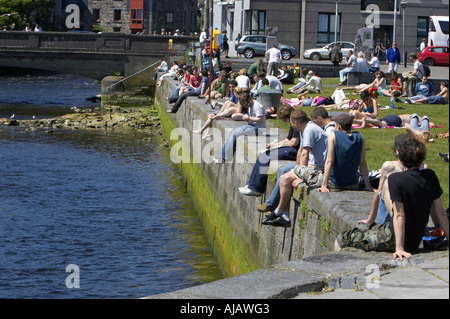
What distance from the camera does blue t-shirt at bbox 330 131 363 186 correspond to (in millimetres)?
9406

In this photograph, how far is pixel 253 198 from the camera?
12.5 metres

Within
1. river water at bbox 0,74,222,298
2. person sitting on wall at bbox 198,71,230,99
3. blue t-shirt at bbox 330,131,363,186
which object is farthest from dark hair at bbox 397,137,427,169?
person sitting on wall at bbox 198,71,230,99

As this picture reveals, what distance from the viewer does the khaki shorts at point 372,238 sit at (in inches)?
289

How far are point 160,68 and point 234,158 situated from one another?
101 ft

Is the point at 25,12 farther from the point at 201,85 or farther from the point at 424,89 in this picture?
the point at 424,89

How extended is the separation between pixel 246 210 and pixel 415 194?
20.1 feet

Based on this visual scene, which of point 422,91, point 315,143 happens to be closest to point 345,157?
point 315,143

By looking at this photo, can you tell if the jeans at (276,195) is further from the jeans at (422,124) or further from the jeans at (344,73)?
the jeans at (344,73)

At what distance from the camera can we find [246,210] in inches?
512

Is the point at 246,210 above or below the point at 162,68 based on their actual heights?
below

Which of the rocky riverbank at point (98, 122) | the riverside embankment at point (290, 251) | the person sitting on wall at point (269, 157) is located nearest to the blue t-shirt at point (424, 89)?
the riverside embankment at point (290, 251)

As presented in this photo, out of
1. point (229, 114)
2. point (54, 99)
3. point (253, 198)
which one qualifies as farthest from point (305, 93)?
point (54, 99)

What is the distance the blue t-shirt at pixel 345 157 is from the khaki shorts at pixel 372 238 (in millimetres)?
1778

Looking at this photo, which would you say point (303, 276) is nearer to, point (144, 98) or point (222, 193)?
point (222, 193)
